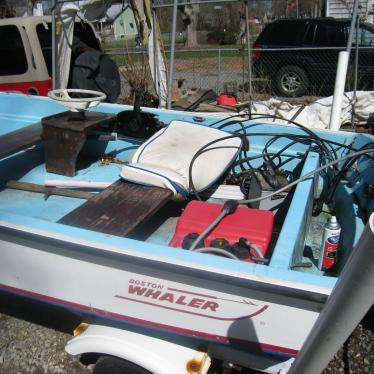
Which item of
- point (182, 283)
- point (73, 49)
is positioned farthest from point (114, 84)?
point (182, 283)

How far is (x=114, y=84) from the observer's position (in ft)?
17.8

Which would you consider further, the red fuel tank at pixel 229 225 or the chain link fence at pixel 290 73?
the chain link fence at pixel 290 73

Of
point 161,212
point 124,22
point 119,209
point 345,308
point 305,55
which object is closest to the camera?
point 345,308

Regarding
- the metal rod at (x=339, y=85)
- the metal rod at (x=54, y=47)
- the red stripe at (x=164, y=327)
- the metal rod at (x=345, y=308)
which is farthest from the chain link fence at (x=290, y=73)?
the metal rod at (x=345, y=308)

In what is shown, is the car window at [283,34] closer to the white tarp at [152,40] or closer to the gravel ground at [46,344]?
the white tarp at [152,40]

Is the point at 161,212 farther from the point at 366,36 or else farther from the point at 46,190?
the point at 366,36

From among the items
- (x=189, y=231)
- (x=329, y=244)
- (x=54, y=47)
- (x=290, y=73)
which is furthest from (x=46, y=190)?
(x=290, y=73)

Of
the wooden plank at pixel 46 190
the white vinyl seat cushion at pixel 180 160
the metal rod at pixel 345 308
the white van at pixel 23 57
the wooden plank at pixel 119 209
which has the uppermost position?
the white van at pixel 23 57

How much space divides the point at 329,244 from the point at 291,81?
297 inches

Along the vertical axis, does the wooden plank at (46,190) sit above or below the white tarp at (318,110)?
below

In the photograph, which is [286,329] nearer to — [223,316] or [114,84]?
[223,316]

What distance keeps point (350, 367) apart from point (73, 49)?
213 inches

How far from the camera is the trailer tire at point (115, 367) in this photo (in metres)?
1.79

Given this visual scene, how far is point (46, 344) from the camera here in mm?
2404
